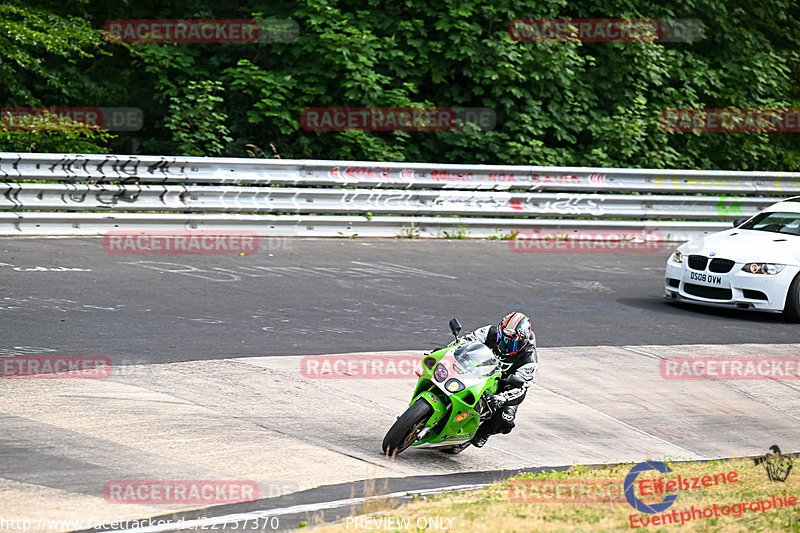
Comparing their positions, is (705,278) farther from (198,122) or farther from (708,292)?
(198,122)

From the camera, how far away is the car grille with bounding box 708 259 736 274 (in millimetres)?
13844

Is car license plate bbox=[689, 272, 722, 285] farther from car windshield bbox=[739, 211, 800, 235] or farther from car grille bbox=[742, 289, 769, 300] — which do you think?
car windshield bbox=[739, 211, 800, 235]

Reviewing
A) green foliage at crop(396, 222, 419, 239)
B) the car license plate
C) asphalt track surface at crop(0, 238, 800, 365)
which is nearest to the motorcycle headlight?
asphalt track surface at crop(0, 238, 800, 365)

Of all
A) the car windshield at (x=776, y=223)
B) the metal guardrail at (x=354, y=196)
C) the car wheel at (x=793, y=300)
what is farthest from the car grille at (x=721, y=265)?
the metal guardrail at (x=354, y=196)

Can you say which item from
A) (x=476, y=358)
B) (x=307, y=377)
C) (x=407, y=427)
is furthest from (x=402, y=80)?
(x=407, y=427)

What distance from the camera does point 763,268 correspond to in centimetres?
1370

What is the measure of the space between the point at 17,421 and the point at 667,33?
19172 millimetres

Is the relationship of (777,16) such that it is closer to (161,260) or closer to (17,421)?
(161,260)

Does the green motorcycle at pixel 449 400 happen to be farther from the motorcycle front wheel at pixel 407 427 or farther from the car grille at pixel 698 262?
the car grille at pixel 698 262

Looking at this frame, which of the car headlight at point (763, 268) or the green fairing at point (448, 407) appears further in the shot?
the car headlight at point (763, 268)

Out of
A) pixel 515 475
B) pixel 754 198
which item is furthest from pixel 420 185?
pixel 515 475

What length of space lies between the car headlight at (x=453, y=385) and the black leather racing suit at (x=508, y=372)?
0.39m

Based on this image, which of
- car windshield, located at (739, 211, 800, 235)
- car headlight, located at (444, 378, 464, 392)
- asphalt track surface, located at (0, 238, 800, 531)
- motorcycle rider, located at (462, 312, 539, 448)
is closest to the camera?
asphalt track surface, located at (0, 238, 800, 531)

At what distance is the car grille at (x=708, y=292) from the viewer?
13883mm
